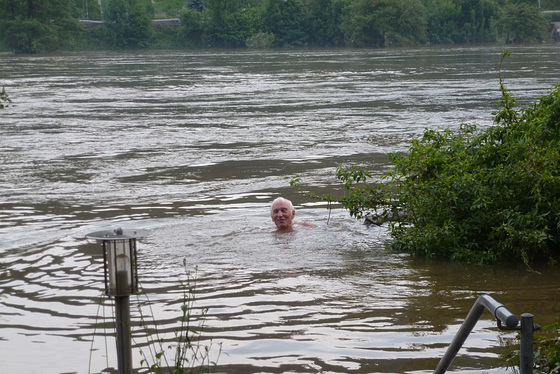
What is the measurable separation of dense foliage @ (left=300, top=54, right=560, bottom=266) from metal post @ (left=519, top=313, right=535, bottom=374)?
13.8 feet

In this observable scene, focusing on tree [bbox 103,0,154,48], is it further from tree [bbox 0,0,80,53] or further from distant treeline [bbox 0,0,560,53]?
tree [bbox 0,0,80,53]

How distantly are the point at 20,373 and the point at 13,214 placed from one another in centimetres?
579

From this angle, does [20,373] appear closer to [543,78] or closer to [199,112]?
[199,112]

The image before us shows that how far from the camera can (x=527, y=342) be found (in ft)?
13.6

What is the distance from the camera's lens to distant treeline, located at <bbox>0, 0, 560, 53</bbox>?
76.5 meters

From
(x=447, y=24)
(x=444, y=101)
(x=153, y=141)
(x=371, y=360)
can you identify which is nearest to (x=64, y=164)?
(x=153, y=141)

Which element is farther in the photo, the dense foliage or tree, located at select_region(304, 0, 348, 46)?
tree, located at select_region(304, 0, 348, 46)

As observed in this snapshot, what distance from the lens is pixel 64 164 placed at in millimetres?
16234

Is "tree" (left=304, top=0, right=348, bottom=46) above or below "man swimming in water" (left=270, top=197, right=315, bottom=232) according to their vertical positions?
above

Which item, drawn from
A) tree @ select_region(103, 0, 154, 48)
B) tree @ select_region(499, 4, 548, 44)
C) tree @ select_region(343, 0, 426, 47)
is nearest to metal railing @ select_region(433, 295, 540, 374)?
tree @ select_region(343, 0, 426, 47)

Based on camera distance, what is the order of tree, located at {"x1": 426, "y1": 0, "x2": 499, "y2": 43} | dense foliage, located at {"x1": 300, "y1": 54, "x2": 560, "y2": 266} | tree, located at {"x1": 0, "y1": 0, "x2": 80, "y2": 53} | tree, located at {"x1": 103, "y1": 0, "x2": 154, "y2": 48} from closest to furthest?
dense foliage, located at {"x1": 300, "y1": 54, "x2": 560, "y2": 266}, tree, located at {"x1": 0, "y1": 0, "x2": 80, "y2": 53}, tree, located at {"x1": 426, "y1": 0, "x2": 499, "y2": 43}, tree, located at {"x1": 103, "y1": 0, "x2": 154, "y2": 48}

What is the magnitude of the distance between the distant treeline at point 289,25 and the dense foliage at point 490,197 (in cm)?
6723

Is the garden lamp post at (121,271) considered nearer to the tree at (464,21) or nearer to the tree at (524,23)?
the tree at (524,23)

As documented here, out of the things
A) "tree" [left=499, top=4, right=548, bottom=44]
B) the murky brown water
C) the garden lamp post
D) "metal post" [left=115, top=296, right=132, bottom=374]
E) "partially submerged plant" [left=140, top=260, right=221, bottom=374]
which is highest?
"tree" [left=499, top=4, right=548, bottom=44]
